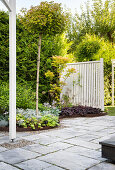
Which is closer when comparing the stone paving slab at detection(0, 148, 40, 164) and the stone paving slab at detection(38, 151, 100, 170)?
the stone paving slab at detection(38, 151, 100, 170)

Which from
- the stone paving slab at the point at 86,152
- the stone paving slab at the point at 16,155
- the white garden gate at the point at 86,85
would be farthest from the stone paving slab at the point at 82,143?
the white garden gate at the point at 86,85

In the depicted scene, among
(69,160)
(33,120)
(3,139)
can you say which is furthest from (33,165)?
(33,120)

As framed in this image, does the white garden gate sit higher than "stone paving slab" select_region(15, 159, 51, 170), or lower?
higher

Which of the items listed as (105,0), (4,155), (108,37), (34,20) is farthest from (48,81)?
(105,0)

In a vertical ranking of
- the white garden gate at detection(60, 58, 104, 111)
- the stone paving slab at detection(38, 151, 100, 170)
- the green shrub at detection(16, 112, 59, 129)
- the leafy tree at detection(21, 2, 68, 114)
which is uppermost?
the leafy tree at detection(21, 2, 68, 114)

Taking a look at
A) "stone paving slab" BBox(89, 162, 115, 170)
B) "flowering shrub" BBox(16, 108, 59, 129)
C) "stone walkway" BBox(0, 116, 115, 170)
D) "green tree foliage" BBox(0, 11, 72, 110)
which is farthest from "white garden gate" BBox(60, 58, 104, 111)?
"stone paving slab" BBox(89, 162, 115, 170)

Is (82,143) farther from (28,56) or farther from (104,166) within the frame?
(28,56)

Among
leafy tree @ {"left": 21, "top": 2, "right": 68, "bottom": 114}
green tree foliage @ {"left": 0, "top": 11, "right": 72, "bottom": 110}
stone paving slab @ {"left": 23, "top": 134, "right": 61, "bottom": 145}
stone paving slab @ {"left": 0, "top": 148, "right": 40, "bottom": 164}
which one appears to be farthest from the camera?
green tree foliage @ {"left": 0, "top": 11, "right": 72, "bottom": 110}

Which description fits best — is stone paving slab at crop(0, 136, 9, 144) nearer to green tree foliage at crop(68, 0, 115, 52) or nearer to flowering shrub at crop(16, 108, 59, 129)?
flowering shrub at crop(16, 108, 59, 129)

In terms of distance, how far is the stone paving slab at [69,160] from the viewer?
98.6 inches

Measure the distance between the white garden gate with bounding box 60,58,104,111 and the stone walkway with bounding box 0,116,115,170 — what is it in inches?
114

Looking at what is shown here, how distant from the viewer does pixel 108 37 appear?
16.7m

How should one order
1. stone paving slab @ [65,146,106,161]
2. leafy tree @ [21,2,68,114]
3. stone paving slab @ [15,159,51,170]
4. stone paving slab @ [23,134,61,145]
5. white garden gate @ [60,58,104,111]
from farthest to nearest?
white garden gate @ [60,58,104,111] → leafy tree @ [21,2,68,114] → stone paving slab @ [23,134,61,145] → stone paving slab @ [65,146,106,161] → stone paving slab @ [15,159,51,170]

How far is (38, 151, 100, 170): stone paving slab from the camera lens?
250 centimetres
